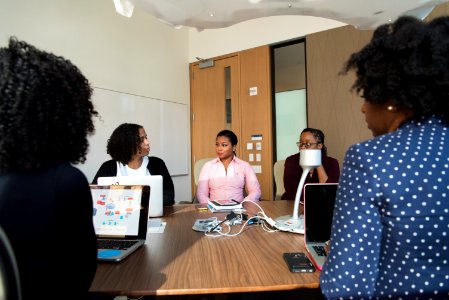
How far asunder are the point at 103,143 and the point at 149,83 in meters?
1.17

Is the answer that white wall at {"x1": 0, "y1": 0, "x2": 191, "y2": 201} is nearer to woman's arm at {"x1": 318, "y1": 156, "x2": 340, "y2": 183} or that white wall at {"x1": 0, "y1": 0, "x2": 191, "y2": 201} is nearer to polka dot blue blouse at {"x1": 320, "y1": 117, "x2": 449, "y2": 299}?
woman's arm at {"x1": 318, "y1": 156, "x2": 340, "y2": 183}

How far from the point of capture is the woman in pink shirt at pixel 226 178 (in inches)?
103

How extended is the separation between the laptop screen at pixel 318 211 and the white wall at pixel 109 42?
2516mm

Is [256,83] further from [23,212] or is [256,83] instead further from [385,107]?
[23,212]

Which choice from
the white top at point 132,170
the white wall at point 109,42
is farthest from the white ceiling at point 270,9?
the white wall at point 109,42

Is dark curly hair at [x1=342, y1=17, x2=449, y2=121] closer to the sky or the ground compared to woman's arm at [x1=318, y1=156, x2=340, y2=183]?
closer to the sky

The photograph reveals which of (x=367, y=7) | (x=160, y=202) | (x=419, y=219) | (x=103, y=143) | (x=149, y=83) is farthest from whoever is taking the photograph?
(x=149, y=83)

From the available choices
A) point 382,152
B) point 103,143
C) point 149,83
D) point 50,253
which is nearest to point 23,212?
point 50,253

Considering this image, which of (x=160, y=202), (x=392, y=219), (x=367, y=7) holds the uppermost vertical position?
(x=367, y=7)

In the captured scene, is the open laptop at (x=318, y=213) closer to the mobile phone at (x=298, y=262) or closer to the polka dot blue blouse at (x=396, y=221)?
the mobile phone at (x=298, y=262)

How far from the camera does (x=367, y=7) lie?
1589 millimetres

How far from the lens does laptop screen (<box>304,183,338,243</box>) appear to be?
4.01 ft

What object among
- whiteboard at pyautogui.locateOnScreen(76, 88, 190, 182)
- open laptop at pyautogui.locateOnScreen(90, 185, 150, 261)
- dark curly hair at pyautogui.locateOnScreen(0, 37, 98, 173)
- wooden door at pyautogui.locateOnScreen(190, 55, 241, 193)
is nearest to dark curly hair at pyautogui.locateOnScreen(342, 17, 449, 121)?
dark curly hair at pyautogui.locateOnScreen(0, 37, 98, 173)

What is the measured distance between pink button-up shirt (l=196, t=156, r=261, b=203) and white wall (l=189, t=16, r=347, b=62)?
83.0 inches
